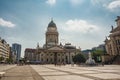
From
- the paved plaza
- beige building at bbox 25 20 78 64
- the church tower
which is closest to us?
the paved plaza

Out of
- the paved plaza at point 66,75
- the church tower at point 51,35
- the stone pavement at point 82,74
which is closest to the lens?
the stone pavement at point 82,74

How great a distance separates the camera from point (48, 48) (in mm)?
150500

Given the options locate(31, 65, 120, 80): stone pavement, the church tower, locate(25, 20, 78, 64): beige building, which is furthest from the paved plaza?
the church tower

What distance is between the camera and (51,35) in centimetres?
15638

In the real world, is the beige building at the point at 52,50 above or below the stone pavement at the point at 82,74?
above

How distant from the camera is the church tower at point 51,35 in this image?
15538cm

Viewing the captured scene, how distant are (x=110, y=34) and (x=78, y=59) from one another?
37.8 meters

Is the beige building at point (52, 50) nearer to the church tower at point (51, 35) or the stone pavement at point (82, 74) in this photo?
the church tower at point (51, 35)

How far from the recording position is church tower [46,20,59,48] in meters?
155

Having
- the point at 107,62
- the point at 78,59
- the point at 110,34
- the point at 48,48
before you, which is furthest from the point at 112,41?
the point at 48,48

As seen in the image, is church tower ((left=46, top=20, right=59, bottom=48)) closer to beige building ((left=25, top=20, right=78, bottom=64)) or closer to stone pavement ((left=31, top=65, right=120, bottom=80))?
beige building ((left=25, top=20, right=78, bottom=64))

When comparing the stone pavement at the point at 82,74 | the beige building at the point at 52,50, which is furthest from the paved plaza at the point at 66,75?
the beige building at the point at 52,50

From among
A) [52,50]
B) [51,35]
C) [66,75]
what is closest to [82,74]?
[66,75]

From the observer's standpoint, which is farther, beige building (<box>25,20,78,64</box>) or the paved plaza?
beige building (<box>25,20,78,64</box>)
